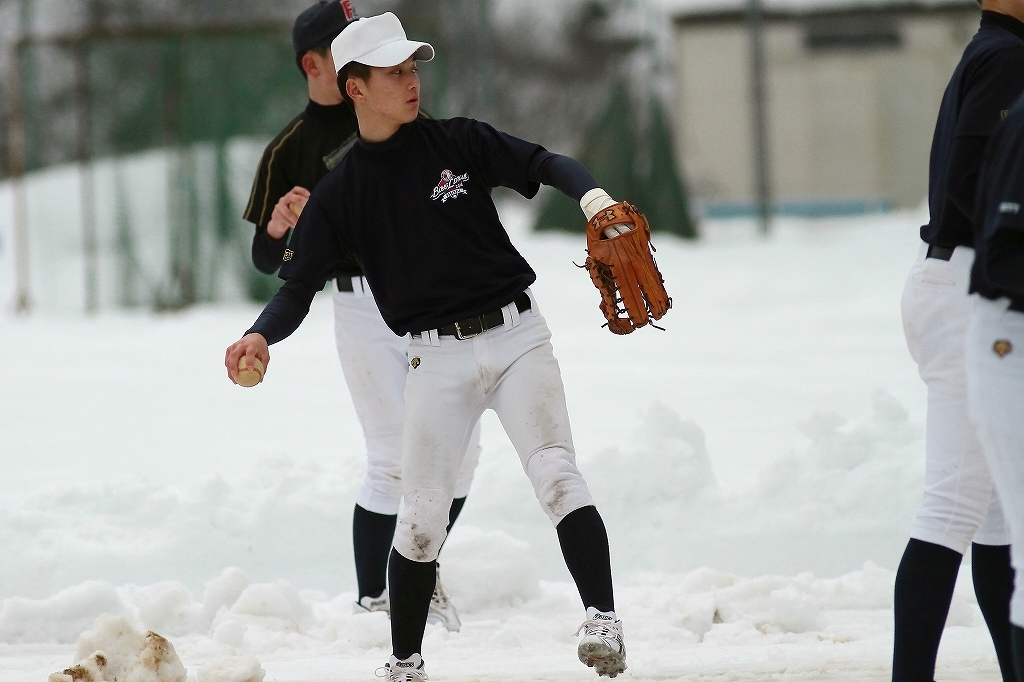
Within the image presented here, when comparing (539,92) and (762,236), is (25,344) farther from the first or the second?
(539,92)

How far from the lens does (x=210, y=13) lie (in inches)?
572

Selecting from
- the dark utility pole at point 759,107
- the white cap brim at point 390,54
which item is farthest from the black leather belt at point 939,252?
the dark utility pole at point 759,107

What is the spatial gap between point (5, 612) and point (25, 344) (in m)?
8.00

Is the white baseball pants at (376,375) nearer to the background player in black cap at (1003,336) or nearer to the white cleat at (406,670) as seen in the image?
the white cleat at (406,670)

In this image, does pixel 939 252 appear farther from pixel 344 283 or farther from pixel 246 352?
pixel 344 283

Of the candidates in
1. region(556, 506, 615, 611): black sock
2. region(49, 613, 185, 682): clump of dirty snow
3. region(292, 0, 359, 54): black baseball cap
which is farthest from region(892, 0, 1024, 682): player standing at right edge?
region(292, 0, 359, 54): black baseball cap

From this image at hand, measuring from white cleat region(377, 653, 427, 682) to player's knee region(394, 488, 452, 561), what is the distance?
296 millimetres

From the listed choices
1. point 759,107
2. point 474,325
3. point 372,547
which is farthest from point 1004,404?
point 759,107

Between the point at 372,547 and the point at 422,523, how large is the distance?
113 cm

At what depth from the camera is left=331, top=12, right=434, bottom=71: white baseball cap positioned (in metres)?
3.56

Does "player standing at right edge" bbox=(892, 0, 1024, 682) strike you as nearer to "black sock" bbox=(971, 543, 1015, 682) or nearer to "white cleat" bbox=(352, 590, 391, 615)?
"black sock" bbox=(971, 543, 1015, 682)

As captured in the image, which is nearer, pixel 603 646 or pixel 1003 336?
pixel 1003 336

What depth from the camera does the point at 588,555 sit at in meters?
3.50

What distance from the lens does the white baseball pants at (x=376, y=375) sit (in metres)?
4.50
